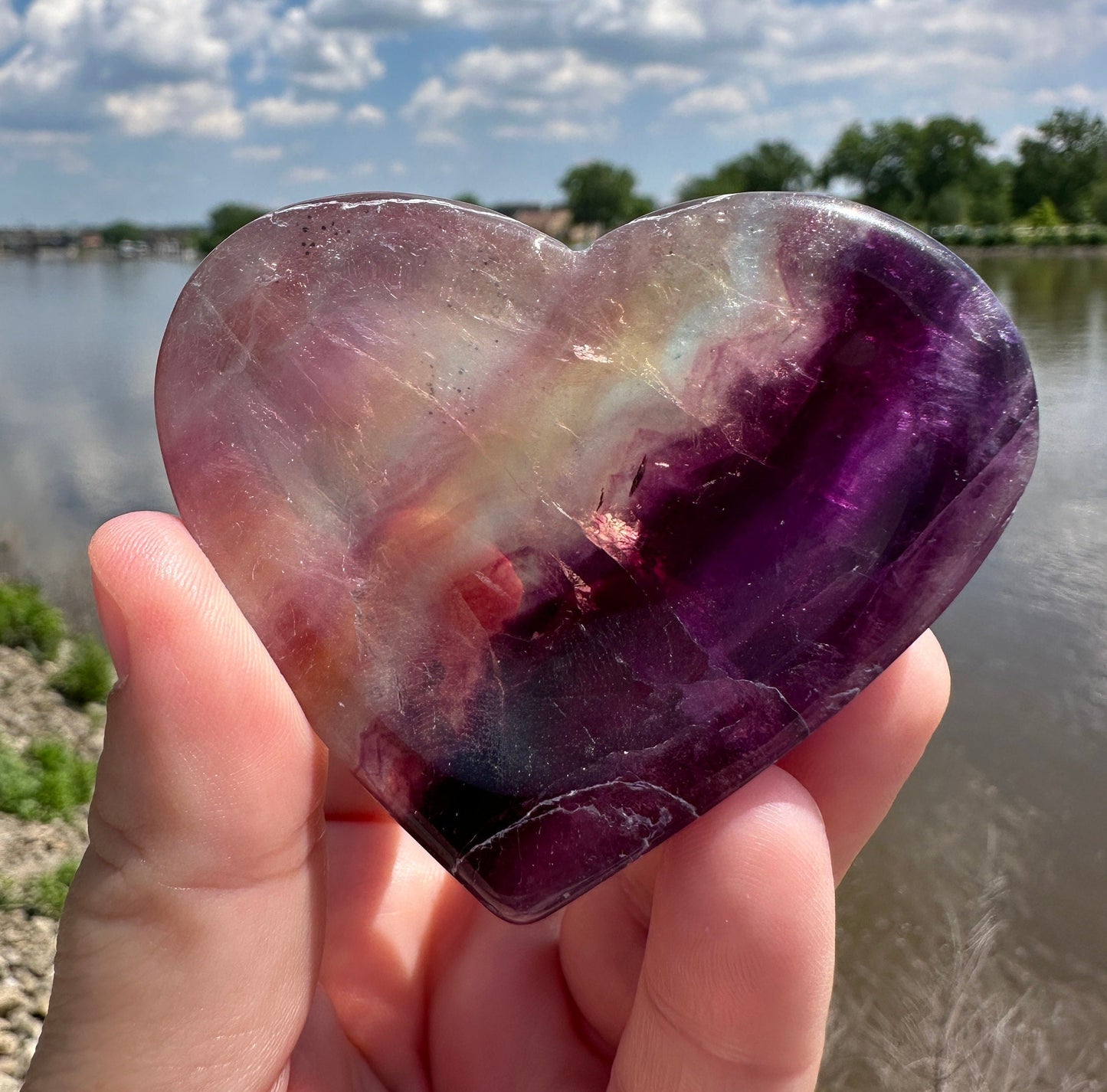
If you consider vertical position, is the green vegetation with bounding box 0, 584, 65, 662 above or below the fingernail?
below

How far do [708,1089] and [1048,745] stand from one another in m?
3.92

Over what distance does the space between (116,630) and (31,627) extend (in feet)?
20.1

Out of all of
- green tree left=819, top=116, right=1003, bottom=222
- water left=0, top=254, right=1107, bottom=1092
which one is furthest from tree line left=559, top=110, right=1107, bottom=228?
water left=0, top=254, right=1107, bottom=1092

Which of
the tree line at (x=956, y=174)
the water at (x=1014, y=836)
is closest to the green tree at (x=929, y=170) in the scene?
the tree line at (x=956, y=174)

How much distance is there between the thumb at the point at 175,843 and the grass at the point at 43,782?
3336 millimetres

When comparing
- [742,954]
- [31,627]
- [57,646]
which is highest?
[742,954]

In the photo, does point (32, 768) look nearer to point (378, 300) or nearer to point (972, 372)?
point (378, 300)

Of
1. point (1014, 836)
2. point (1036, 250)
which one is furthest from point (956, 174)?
point (1014, 836)

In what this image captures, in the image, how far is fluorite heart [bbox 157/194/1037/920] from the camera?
Result: 5.22 ft

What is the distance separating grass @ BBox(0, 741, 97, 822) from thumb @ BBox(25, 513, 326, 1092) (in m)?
3.34

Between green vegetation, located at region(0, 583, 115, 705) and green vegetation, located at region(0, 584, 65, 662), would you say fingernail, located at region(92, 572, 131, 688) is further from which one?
green vegetation, located at region(0, 584, 65, 662)

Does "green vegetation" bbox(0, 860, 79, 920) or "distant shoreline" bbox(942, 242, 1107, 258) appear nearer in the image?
"green vegetation" bbox(0, 860, 79, 920)

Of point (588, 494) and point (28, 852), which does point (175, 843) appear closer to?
point (588, 494)

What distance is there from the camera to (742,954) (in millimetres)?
1443
